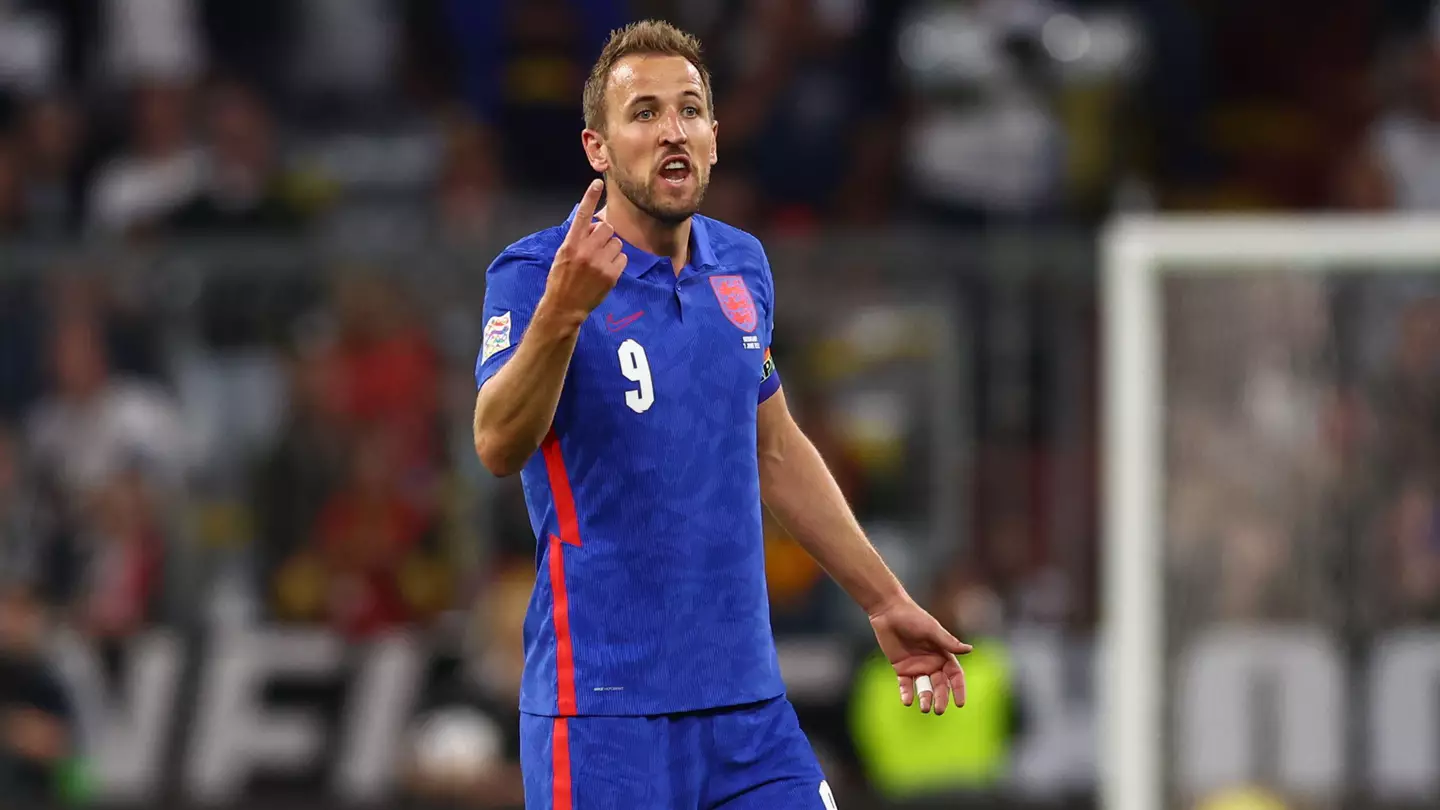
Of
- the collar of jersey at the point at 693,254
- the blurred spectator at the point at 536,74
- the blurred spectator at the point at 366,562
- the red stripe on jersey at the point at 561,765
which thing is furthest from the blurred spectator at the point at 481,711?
the red stripe on jersey at the point at 561,765

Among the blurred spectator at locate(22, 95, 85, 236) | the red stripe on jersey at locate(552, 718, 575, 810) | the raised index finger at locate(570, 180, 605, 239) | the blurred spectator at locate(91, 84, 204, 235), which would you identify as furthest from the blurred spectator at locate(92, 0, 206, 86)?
the raised index finger at locate(570, 180, 605, 239)

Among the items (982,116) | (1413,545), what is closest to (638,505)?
(1413,545)

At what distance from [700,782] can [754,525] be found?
1.59 ft

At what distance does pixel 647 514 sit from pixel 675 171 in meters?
0.62

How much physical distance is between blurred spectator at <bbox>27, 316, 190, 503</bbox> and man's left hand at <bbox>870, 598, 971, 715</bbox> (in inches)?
244

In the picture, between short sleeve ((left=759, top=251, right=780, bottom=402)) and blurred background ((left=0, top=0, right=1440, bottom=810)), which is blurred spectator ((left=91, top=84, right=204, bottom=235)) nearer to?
blurred background ((left=0, top=0, right=1440, bottom=810))

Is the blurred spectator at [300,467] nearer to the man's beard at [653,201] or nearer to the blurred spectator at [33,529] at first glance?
the blurred spectator at [33,529]

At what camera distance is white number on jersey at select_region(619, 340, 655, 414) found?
3965 mm

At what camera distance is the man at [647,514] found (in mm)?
3961

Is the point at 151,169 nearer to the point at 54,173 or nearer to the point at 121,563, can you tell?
the point at 54,173

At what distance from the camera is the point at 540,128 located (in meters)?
11.6

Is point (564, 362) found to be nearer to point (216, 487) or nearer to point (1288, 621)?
point (1288, 621)

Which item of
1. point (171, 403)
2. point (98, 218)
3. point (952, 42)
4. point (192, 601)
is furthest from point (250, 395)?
point (952, 42)

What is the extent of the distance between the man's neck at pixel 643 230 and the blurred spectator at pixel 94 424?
617 centimetres
